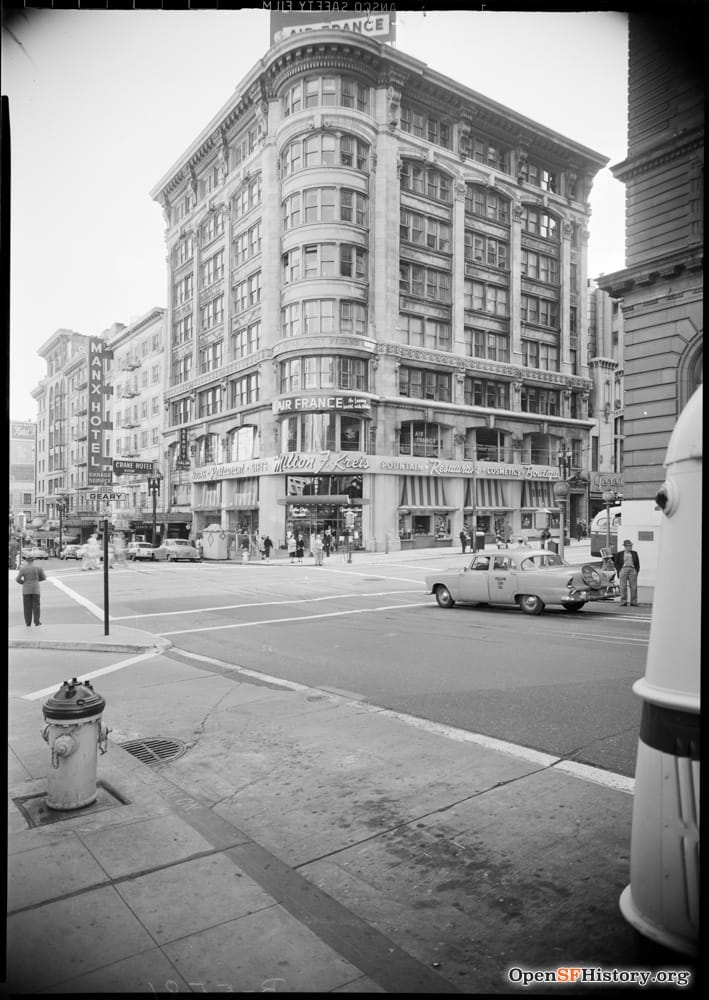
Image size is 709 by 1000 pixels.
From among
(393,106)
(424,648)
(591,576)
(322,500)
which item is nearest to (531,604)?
(591,576)

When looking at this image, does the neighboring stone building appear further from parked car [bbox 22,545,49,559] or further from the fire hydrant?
the fire hydrant

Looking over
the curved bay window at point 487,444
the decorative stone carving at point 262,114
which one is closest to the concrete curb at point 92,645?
the decorative stone carving at point 262,114

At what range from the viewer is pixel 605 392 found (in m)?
5.75

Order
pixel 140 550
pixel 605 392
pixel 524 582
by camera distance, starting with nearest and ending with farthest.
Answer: pixel 605 392 < pixel 524 582 < pixel 140 550

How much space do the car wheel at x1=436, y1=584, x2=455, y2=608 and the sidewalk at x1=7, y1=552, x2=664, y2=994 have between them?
9.65 metres

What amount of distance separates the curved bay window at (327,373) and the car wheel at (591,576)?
14.4m

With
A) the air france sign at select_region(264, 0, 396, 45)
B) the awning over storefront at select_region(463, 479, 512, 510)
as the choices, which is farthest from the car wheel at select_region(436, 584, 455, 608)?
the air france sign at select_region(264, 0, 396, 45)

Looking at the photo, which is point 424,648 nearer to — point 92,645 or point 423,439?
point 92,645

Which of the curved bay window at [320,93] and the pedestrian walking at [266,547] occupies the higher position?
the curved bay window at [320,93]

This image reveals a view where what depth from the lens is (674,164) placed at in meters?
3.50

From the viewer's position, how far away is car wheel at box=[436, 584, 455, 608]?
15891mm

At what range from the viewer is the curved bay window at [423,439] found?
98.3ft

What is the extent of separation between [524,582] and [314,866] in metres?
11.2

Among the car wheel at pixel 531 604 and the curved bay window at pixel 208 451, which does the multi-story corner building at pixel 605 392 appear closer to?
the car wheel at pixel 531 604
